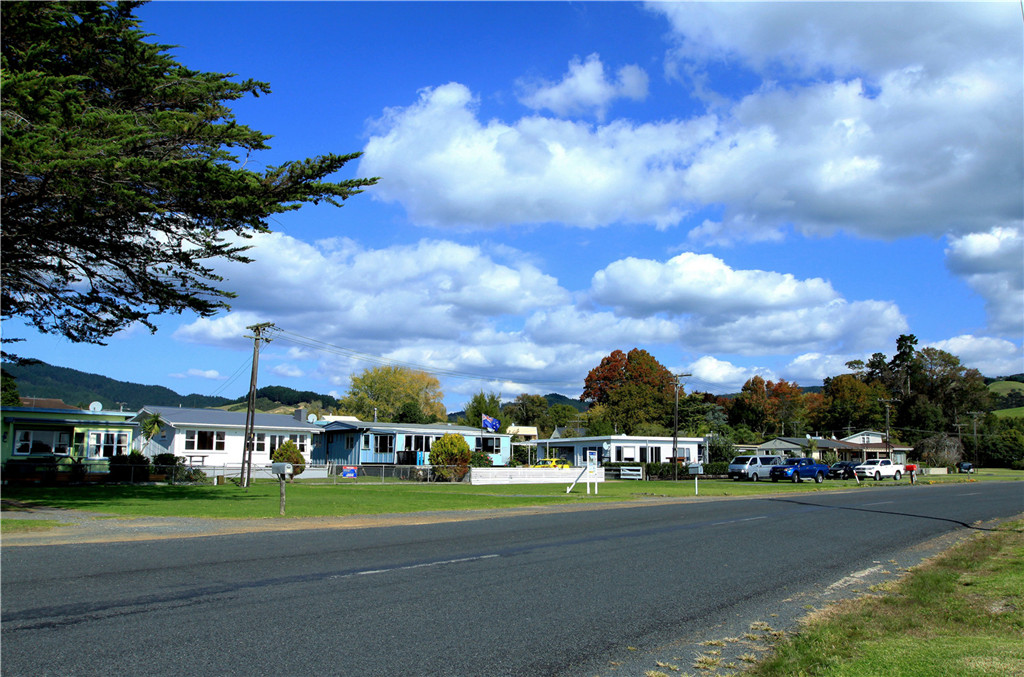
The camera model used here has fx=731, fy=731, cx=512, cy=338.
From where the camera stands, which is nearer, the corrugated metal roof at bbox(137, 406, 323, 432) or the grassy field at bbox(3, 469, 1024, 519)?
the grassy field at bbox(3, 469, 1024, 519)

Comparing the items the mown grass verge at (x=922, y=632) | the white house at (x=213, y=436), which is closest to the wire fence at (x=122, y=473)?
the white house at (x=213, y=436)

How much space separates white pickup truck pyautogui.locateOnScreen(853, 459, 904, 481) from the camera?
54906 millimetres

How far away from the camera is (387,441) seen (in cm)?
5672

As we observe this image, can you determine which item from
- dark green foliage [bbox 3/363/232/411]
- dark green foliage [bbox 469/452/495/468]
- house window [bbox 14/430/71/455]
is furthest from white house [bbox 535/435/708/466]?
dark green foliage [bbox 3/363/232/411]

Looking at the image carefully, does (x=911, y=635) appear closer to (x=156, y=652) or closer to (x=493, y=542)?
(x=156, y=652)

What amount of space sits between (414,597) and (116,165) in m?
10.5

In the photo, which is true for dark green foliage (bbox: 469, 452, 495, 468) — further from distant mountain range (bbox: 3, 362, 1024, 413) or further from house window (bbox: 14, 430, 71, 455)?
distant mountain range (bbox: 3, 362, 1024, 413)

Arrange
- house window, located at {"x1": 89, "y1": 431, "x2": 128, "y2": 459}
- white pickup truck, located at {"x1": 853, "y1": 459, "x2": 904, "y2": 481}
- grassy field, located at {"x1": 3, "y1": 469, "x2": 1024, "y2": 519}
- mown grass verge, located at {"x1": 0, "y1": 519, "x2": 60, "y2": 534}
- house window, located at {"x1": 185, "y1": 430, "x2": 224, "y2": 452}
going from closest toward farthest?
mown grass verge, located at {"x1": 0, "y1": 519, "x2": 60, "y2": 534}
grassy field, located at {"x1": 3, "y1": 469, "x2": 1024, "y2": 519}
house window, located at {"x1": 89, "y1": 431, "x2": 128, "y2": 459}
house window, located at {"x1": 185, "y1": 430, "x2": 224, "y2": 452}
white pickup truck, located at {"x1": 853, "y1": 459, "x2": 904, "y2": 481}

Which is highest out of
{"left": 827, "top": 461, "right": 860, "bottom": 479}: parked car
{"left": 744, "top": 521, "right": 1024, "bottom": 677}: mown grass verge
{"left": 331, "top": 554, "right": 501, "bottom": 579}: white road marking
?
{"left": 744, "top": 521, "right": 1024, "bottom": 677}: mown grass verge

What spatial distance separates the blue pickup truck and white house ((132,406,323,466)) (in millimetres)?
32978

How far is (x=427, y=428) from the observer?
57938 millimetres

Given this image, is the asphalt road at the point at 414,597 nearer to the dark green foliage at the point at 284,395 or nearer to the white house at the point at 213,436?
the white house at the point at 213,436

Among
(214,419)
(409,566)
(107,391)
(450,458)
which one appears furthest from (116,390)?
(409,566)

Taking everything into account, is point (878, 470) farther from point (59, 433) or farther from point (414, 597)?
point (414, 597)
